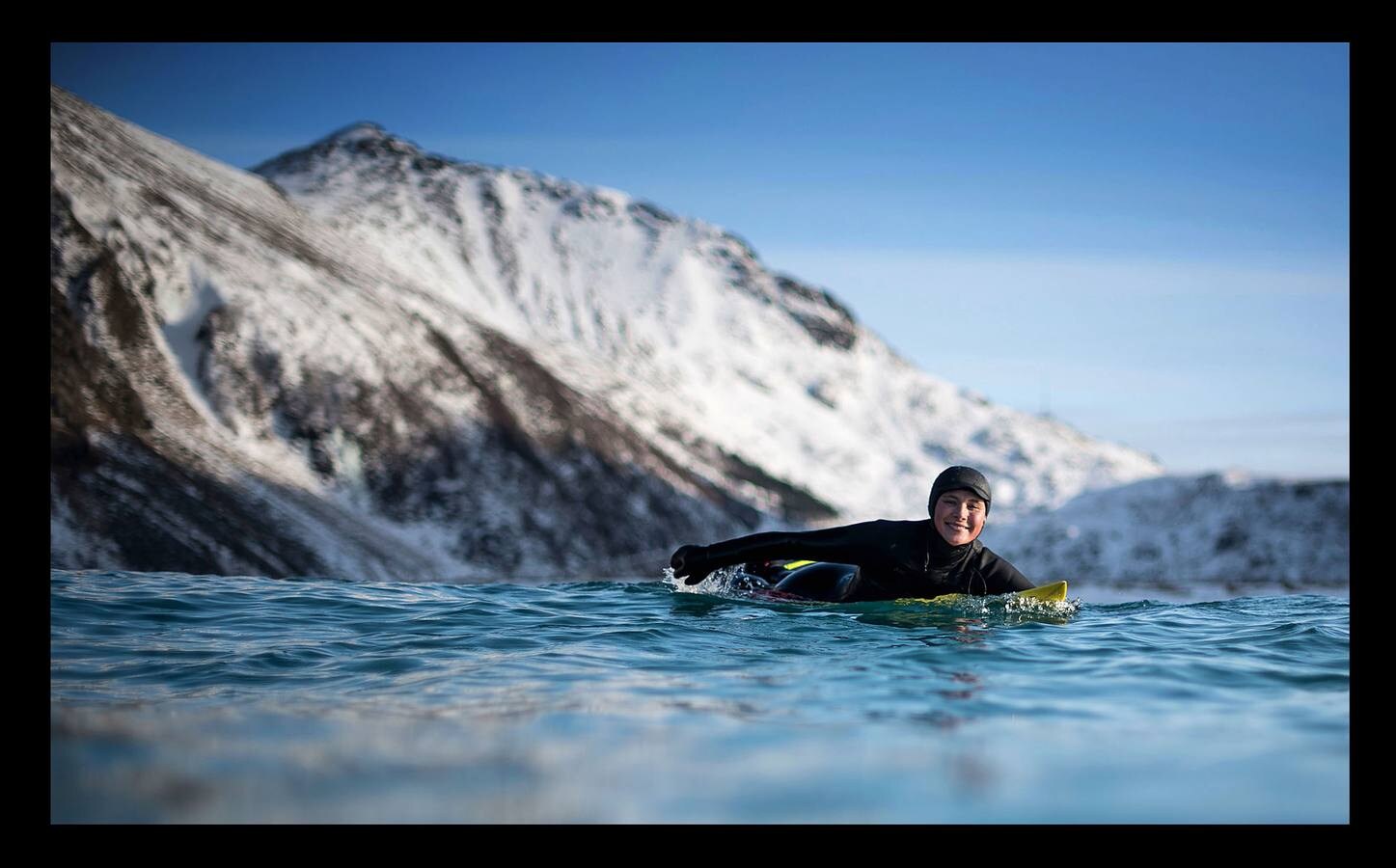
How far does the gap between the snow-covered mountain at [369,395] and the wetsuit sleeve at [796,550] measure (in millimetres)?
23353

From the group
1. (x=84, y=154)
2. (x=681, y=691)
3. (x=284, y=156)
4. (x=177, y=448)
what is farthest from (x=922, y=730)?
(x=284, y=156)

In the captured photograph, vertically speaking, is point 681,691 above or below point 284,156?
below

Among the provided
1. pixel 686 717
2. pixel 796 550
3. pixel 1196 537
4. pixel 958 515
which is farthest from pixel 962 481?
pixel 1196 537

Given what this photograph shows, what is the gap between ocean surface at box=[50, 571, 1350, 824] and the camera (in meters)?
4.65

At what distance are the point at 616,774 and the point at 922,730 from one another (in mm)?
1786

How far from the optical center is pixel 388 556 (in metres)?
40.0

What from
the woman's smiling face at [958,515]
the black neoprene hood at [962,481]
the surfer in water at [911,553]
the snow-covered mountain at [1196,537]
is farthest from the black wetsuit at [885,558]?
the snow-covered mountain at [1196,537]

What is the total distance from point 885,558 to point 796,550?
3.00 feet

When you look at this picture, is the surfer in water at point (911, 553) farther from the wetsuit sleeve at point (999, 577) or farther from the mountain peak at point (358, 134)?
the mountain peak at point (358, 134)

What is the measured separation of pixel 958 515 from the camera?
11.1 meters

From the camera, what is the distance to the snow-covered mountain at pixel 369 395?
35938 millimetres

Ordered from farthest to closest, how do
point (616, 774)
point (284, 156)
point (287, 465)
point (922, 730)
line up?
point (284, 156)
point (287, 465)
point (922, 730)
point (616, 774)
